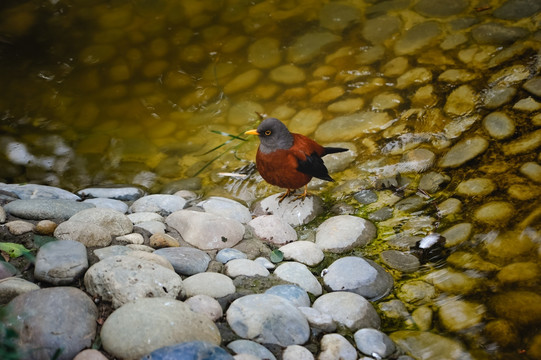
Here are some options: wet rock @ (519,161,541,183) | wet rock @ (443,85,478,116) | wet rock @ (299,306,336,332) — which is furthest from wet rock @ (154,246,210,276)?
wet rock @ (443,85,478,116)

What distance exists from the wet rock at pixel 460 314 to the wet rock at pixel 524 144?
120 cm

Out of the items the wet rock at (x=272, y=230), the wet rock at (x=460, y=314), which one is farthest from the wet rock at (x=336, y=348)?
the wet rock at (x=272, y=230)

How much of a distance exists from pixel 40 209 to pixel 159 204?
85cm

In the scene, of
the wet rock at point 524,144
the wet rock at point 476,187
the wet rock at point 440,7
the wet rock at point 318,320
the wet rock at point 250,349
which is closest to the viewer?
the wet rock at point 250,349

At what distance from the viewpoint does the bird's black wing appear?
339 centimetres

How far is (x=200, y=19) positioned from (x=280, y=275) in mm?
3496

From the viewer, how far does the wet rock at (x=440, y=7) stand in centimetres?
482

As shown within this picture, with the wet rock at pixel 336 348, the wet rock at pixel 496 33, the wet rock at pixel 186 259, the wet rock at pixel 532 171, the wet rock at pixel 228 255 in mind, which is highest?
the wet rock at pixel 496 33

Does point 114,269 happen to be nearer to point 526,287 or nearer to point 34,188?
point 34,188

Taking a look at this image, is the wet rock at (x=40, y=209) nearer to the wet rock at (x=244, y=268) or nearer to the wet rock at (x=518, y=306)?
the wet rock at (x=244, y=268)

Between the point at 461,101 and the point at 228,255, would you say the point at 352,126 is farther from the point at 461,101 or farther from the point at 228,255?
the point at 228,255

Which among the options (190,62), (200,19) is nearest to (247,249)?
(190,62)

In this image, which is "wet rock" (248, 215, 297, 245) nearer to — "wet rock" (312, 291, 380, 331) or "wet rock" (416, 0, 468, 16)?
"wet rock" (312, 291, 380, 331)

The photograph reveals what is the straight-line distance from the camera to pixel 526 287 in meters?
2.49
